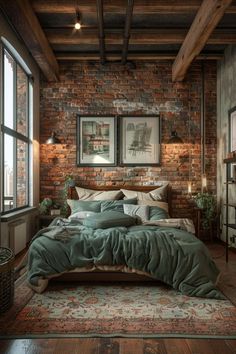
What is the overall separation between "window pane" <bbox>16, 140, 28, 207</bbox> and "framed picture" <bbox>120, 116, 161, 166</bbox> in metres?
1.88

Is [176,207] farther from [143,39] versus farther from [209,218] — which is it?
[143,39]

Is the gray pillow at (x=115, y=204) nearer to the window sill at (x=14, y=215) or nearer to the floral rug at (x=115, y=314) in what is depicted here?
the window sill at (x=14, y=215)

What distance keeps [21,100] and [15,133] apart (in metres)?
0.89

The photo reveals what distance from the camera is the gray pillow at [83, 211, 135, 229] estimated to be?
407 centimetres

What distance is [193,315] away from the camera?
280 centimetres

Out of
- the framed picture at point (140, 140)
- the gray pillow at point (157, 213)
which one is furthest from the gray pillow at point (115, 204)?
the framed picture at point (140, 140)

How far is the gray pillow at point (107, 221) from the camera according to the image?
4.07 meters

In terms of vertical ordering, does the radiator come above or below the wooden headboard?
below

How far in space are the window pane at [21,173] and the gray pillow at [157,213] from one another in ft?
7.55

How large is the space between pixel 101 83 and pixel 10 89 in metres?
1.94

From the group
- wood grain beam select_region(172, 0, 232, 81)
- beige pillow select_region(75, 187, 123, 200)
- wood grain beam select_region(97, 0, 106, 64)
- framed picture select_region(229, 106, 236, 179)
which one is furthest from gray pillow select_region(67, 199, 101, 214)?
wood grain beam select_region(172, 0, 232, 81)

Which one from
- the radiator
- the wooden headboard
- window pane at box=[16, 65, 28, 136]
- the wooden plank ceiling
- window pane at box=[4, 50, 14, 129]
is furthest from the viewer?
the wooden headboard

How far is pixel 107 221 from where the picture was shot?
4086 millimetres

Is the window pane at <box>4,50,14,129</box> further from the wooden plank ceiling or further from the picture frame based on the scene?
the picture frame
